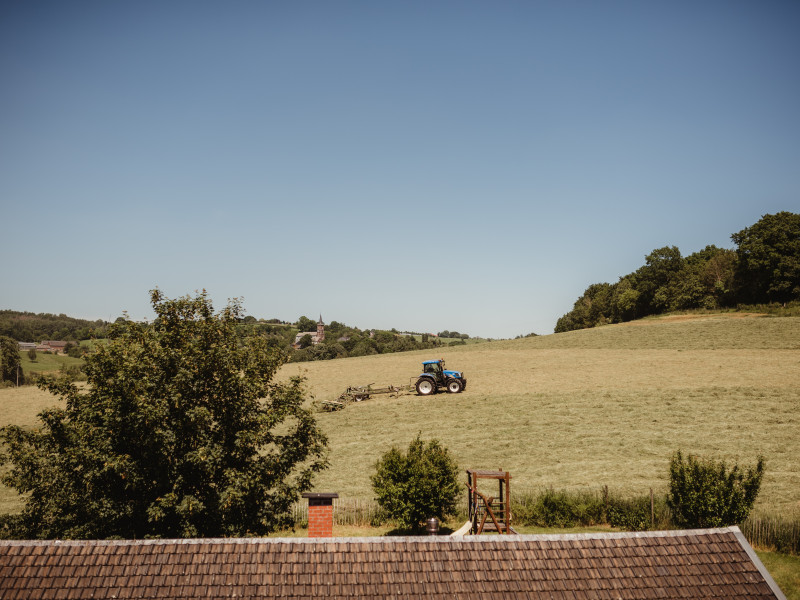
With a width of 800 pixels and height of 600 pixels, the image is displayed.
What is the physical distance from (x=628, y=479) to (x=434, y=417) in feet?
47.2

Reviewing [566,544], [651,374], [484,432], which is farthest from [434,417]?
[566,544]

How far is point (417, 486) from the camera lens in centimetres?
1867

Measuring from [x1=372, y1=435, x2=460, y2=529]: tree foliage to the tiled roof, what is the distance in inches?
353

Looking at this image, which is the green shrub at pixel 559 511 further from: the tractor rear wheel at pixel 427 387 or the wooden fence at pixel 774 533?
the tractor rear wheel at pixel 427 387

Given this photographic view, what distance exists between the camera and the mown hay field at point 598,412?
25047 mm

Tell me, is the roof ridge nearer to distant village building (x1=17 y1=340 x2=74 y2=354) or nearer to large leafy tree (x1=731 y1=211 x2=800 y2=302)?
large leafy tree (x1=731 y1=211 x2=800 y2=302)

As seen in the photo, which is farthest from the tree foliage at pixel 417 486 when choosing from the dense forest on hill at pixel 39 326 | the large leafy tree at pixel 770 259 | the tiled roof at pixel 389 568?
the dense forest on hill at pixel 39 326

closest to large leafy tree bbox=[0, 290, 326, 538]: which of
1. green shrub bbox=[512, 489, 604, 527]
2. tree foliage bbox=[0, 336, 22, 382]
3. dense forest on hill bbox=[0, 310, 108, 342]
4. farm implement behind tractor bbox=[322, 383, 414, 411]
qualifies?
green shrub bbox=[512, 489, 604, 527]

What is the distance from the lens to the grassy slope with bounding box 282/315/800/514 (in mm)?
25141

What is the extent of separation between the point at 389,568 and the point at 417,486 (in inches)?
373

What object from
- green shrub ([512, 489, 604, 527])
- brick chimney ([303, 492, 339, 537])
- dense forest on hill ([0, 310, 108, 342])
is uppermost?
dense forest on hill ([0, 310, 108, 342])

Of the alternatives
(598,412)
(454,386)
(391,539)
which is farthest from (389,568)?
(454,386)

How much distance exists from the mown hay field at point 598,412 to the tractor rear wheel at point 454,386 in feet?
2.32

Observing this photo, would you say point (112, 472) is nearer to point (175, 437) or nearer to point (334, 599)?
point (175, 437)
